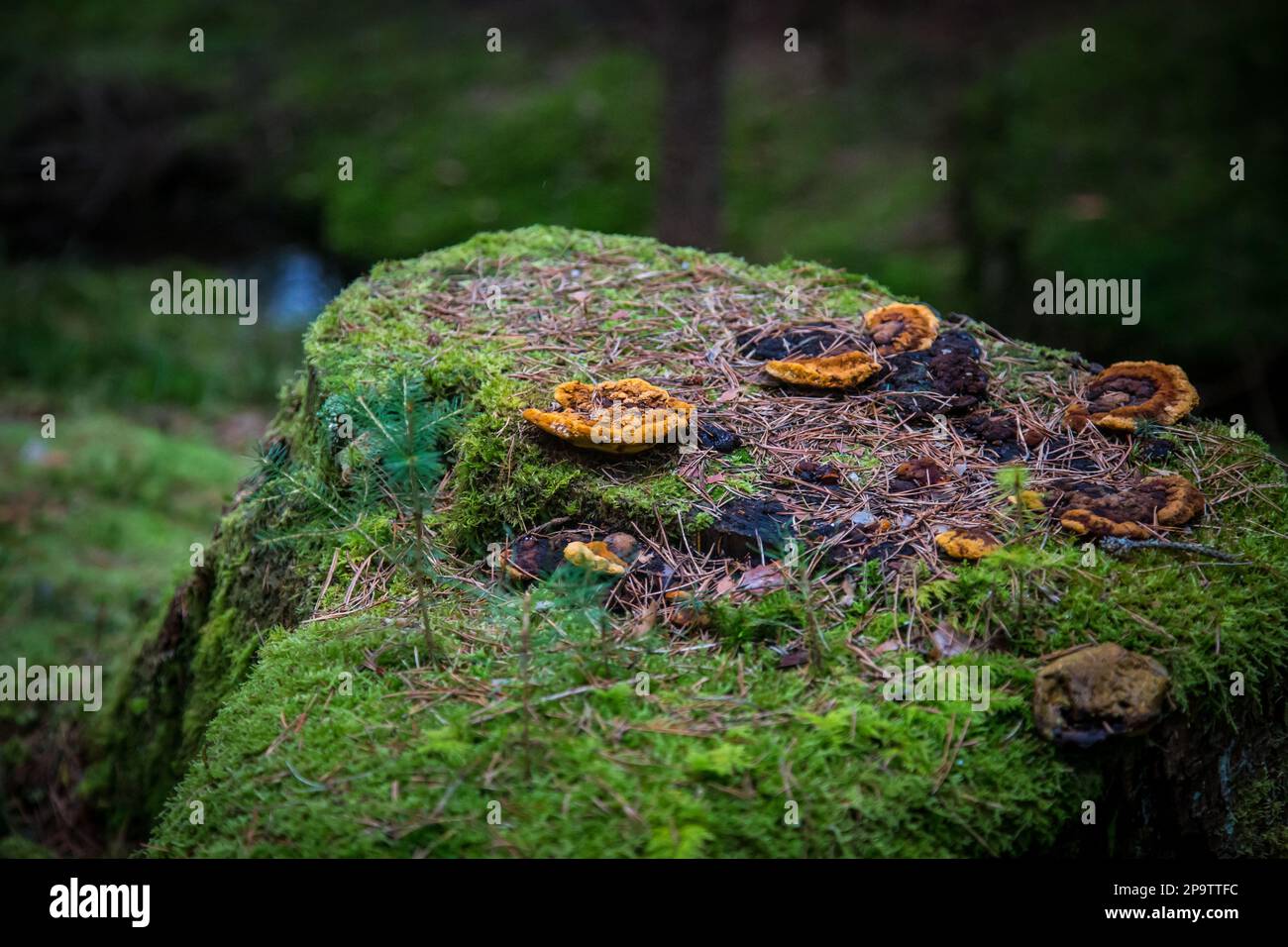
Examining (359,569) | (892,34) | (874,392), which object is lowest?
(359,569)

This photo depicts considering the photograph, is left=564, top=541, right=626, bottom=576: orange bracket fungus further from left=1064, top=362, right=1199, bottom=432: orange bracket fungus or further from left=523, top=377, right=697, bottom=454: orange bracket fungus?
left=1064, top=362, right=1199, bottom=432: orange bracket fungus

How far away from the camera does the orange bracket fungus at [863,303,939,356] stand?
3.39 m

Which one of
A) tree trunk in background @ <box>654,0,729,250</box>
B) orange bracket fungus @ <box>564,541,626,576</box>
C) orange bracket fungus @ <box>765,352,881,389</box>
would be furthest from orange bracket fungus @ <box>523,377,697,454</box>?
tree trunk in background @ <box>654,0,729,250</box>

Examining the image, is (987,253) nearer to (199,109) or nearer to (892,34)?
(892,34)

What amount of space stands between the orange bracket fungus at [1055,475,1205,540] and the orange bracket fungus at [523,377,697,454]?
3.48ft

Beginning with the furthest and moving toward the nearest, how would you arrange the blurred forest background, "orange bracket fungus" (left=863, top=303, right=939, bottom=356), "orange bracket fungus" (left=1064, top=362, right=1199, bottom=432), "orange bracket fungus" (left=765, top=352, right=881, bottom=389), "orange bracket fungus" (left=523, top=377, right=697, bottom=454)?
the blurred forest background
"orange bracket fungus" (left=863, top=303, right=939, bottom=356)
"orange bracket fungus" (left=765, top=352, right=881, bottom=389)
"orange bracket fungus" (left=1064, top=362, right=1199, bottom=432)
"orange bracket fungus" (left=523, top=377, right=697, bottom=454)

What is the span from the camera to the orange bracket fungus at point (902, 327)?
11.1 feet

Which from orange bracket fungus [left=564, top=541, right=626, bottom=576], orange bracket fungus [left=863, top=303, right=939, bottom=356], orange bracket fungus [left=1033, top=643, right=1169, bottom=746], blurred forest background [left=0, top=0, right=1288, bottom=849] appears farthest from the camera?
blurred forest background [left=0, top=0, right=1288, bottom=849]

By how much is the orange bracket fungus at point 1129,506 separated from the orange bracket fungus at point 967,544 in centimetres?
22

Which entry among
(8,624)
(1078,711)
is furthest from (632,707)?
(8,624)

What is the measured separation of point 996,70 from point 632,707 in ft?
39.4

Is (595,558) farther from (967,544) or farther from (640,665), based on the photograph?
(967,544)

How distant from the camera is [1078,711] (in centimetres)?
222

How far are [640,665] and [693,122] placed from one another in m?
6.33
